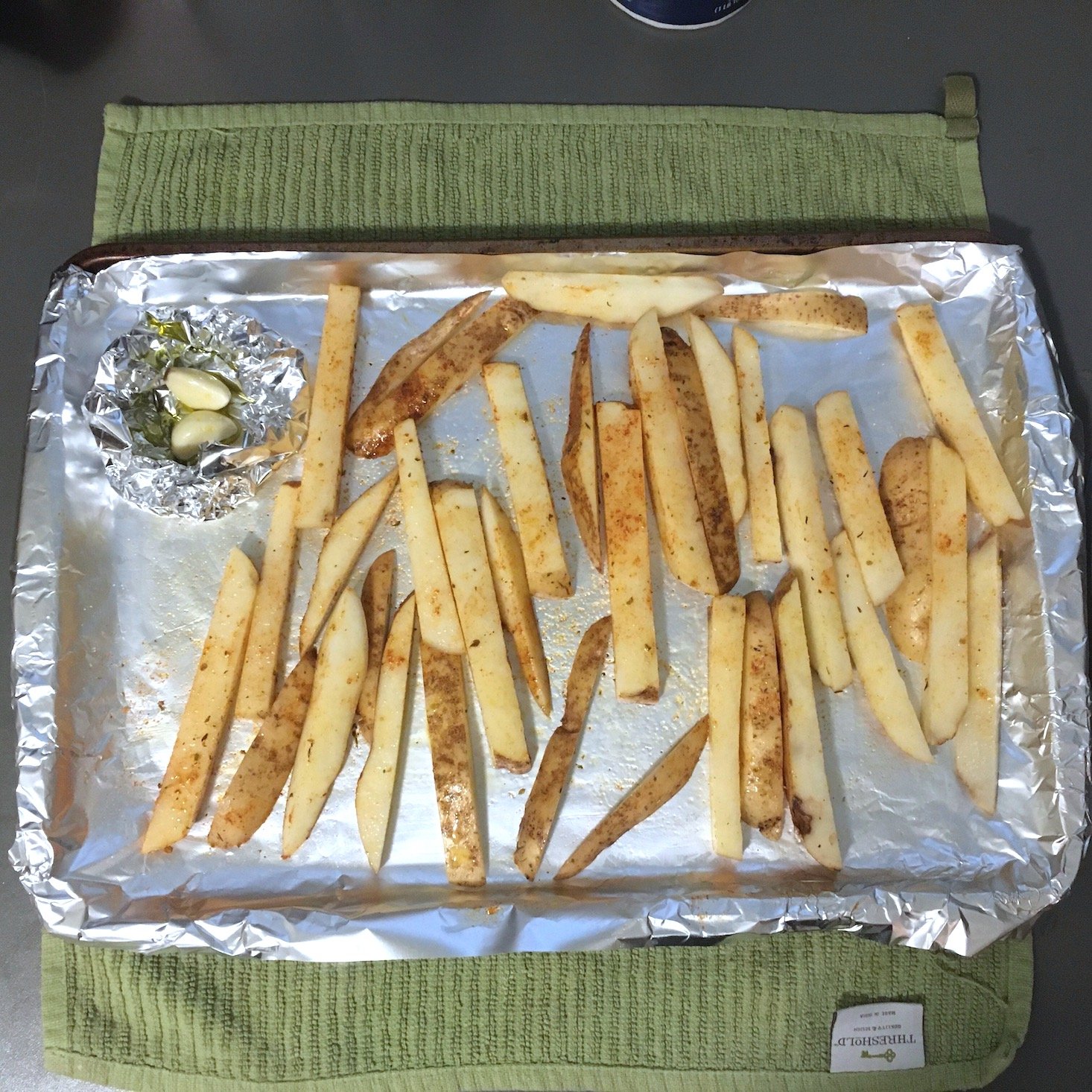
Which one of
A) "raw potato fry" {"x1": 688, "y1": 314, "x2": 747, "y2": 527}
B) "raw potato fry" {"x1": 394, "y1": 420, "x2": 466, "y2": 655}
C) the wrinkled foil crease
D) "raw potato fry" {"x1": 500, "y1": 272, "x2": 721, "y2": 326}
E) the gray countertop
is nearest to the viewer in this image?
the wrinkled foil crease

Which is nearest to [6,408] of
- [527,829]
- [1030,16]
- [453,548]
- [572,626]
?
[453,548]

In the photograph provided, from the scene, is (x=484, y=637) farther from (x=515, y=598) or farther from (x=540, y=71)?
(x=540, y=71)

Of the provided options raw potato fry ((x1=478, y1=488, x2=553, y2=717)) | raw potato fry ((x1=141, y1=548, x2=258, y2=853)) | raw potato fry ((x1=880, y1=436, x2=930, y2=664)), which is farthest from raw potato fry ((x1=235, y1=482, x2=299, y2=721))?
raw potato fry ((x1=880, y1=436, x2=930, y2=664))

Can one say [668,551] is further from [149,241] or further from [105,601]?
[149,241]

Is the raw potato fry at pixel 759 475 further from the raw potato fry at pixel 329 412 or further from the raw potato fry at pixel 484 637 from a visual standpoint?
the raw potato fry at pixel 329 412

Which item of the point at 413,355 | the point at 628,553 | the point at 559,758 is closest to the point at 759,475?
the point at 628,553

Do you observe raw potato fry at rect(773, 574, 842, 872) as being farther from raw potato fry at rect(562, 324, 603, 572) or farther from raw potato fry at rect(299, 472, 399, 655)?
raw potato fry at rect(299, 472, 399, 655)

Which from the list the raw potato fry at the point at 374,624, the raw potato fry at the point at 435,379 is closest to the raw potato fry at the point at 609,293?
the raw potato fry at the point at 435,379
